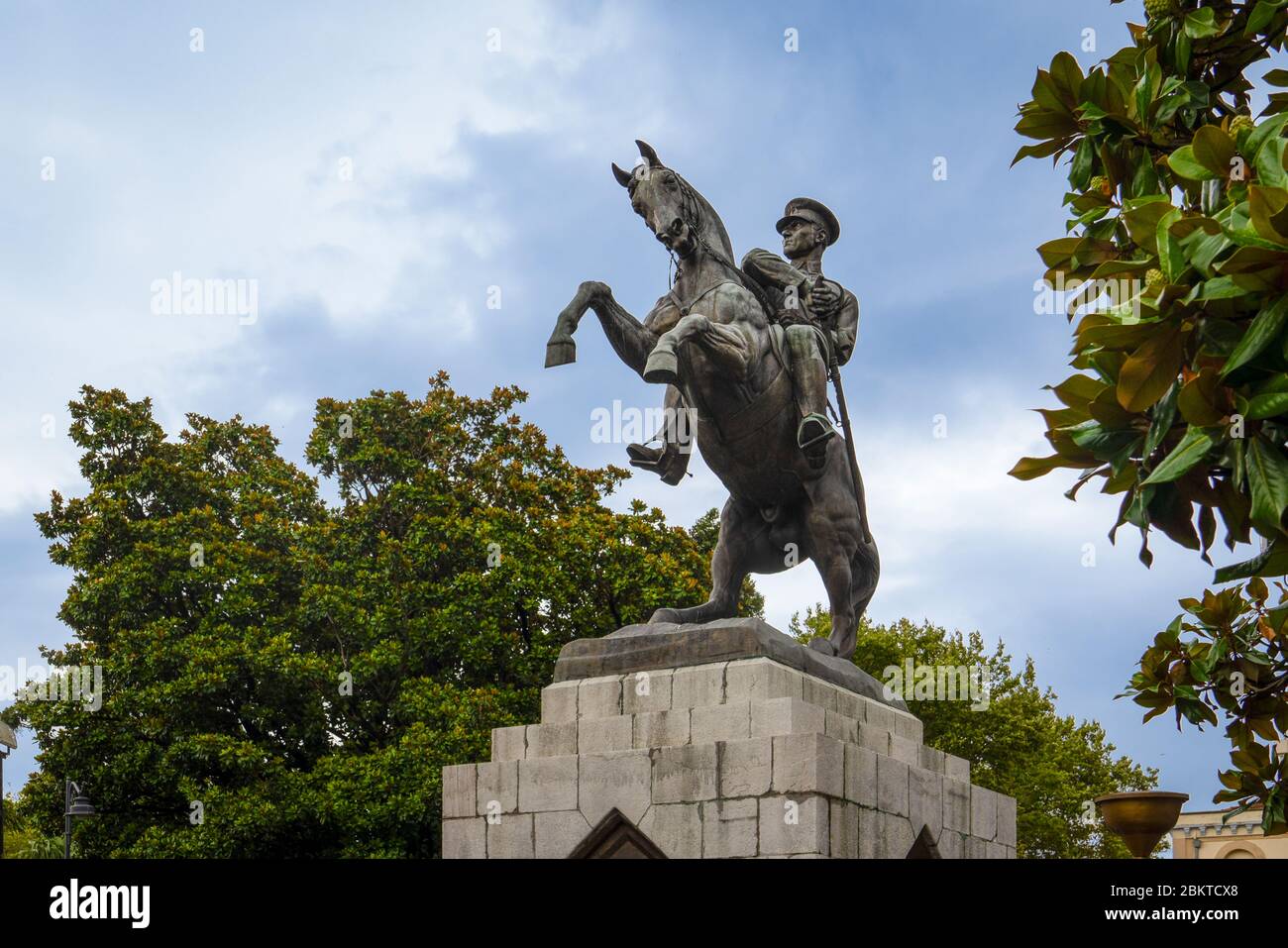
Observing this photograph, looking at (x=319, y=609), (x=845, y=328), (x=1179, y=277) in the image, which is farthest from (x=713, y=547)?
(x=1179, y=277)

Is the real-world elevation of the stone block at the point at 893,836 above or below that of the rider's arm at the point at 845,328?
below

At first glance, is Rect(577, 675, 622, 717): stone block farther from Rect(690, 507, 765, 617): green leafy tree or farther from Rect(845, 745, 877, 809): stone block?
Rect(690, 507, 765, 617): green leafy tree

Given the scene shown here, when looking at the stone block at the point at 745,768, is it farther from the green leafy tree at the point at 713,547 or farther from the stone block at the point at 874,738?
the green leafy tree at the point at 713,547

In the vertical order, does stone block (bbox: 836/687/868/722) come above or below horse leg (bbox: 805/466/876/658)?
below

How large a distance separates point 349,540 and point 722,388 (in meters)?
17.6

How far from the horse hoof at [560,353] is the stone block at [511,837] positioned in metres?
2.97

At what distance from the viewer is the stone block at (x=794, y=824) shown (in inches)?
295

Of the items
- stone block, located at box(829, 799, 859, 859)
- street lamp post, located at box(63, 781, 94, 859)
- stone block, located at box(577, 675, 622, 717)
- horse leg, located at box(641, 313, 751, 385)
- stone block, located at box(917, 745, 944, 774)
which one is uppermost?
horse leg, located at box(641, 313, 751, 385)

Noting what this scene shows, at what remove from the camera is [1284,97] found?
345 cm

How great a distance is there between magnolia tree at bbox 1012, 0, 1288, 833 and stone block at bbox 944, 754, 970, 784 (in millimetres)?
5698

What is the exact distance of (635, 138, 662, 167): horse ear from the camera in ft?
31.3

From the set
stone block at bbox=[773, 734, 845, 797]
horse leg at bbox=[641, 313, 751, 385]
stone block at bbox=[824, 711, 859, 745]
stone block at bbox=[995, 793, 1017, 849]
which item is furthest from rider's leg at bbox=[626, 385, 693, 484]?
stone block at bbox=[995, 793, 1017, 849]

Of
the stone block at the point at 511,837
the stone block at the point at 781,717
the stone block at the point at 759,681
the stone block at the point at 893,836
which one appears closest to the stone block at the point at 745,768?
the stone block at the point at 781,717

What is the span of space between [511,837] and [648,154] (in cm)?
485
